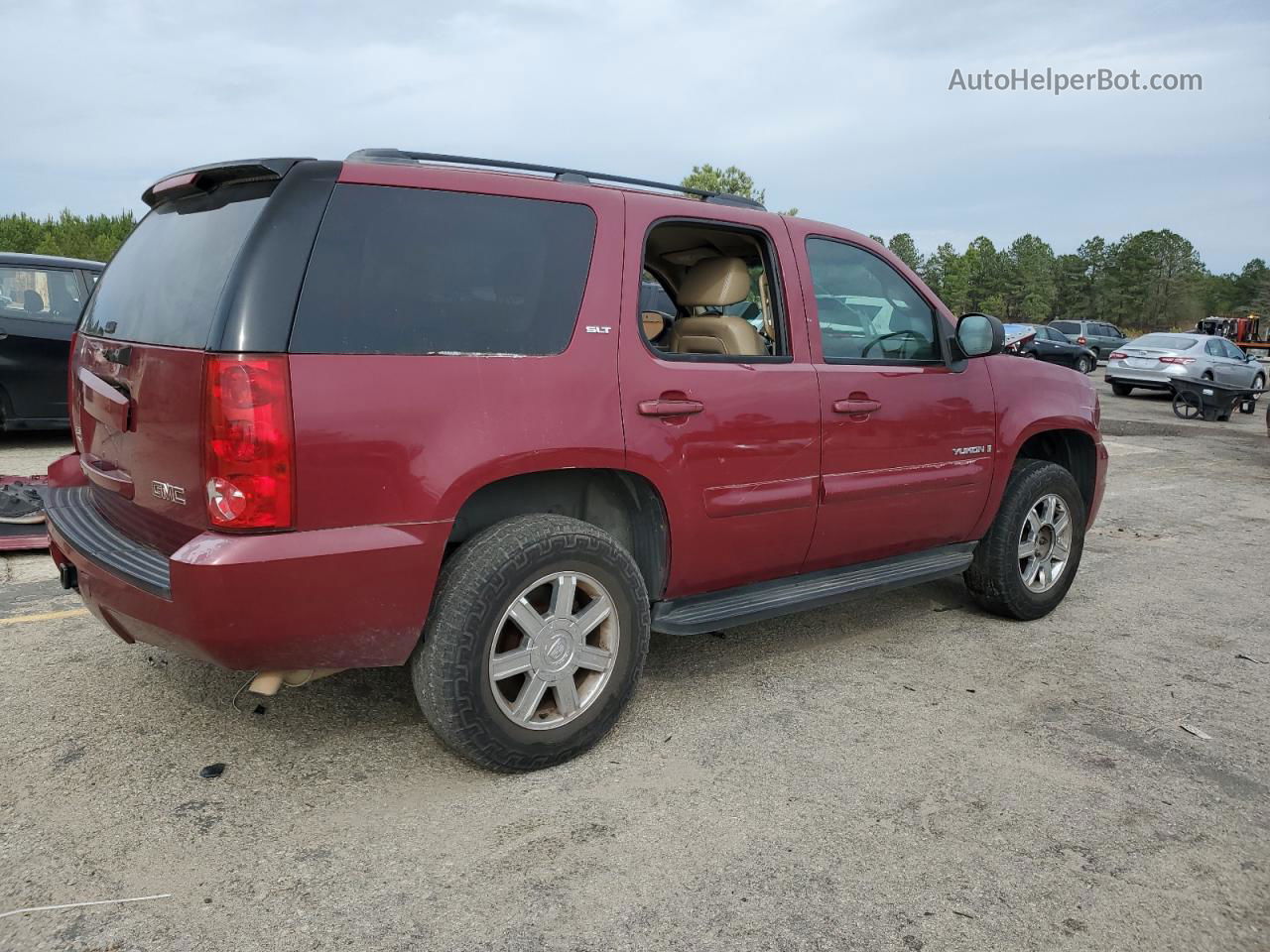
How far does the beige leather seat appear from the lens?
3.89 m

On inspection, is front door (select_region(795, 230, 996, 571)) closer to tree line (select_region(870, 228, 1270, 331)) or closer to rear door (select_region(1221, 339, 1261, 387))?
rear door (select_region(1221, 339, 1261, 387))

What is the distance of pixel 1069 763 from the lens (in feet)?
10.7

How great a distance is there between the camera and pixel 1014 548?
4648mm

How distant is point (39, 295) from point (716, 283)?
7270mm

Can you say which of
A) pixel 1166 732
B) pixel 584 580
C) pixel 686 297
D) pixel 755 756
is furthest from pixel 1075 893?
pixel 686 297

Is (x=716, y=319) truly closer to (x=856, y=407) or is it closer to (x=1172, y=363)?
(x=856, y=407)

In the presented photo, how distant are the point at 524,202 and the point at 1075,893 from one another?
252 cm

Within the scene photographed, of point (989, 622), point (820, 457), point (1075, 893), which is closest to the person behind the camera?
point (1075, 893)

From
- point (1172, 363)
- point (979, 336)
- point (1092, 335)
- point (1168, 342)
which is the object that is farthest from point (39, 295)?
point (1092, 335)

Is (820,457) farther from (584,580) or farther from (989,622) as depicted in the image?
(989,622)

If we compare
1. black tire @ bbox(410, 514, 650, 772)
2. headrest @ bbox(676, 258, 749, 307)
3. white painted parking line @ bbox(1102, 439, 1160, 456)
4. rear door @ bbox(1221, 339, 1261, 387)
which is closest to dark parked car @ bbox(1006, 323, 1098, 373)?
rear door @ bbox(1221, 339, 1261, 387)

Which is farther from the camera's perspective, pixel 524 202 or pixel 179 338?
pixel 524 202

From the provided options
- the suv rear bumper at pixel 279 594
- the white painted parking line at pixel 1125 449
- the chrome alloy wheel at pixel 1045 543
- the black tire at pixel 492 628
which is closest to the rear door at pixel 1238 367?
the white painted parking line at pixel 1125 449

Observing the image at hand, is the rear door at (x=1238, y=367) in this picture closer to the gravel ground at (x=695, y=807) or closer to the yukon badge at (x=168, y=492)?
the gravel ground at (x=695, y=807)
